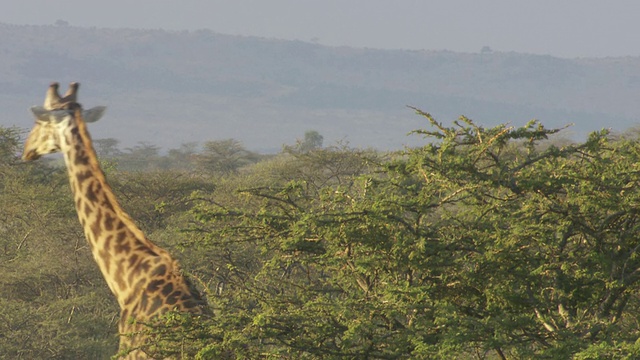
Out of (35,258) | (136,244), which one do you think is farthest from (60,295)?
(136,244)

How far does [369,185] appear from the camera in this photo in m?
7.58

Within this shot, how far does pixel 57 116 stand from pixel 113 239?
985mm

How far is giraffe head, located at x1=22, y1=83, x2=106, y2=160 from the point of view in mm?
7875

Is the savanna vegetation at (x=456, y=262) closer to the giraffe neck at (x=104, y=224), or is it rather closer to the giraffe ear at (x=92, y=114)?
the giraffe neck at (x=104, y=224)

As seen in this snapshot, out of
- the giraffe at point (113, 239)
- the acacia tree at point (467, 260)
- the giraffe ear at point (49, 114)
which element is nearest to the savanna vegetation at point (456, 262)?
the acacia tree at point (467, 260)

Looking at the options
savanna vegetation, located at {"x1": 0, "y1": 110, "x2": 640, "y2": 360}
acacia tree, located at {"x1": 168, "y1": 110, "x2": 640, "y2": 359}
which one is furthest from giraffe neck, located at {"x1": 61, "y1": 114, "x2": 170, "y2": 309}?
acacia tree, located at {"x1": 168, "y1": 110, "x2": 640, "y2": 359}

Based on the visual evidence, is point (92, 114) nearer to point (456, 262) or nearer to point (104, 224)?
point (104, 224)

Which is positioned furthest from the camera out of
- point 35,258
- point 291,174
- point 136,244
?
point 291,174

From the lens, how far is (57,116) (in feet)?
25.9

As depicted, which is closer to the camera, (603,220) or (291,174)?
(603,220)

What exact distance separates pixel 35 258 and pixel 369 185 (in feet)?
39.4

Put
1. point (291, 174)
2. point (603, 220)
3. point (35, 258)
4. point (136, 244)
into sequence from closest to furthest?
point (603, 220), point (136, 244), point (35, 258), point (291, 174)

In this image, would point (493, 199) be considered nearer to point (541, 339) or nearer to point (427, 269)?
point (427, 269)

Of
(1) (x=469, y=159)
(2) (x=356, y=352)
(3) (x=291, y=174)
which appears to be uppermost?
(1) (x=469, y=159)
